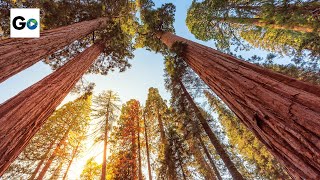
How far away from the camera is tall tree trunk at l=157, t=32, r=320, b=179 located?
1.63 m

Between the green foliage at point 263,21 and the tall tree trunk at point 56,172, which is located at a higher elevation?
the green foliage at point 263,21

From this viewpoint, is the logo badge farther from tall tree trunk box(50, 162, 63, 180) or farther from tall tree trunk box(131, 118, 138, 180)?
tall tree trunk box(131, 118, 138, 180)

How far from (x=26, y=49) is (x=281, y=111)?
381 cm

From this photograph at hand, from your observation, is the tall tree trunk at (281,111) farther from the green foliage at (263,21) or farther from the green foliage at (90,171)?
the green foliage at (90,171)

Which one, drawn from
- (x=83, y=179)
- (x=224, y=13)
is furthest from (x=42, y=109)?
(x=83, y=179)

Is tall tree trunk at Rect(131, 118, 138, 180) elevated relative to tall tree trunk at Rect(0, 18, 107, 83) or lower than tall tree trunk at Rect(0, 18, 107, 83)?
lower

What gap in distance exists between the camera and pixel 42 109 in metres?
3.29

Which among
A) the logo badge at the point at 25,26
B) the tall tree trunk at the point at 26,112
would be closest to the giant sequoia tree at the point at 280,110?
the tall tree trunk at the point at 26,112

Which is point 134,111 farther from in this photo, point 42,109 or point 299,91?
point 299,91

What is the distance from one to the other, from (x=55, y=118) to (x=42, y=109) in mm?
15651

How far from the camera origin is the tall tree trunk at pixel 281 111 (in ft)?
5.34

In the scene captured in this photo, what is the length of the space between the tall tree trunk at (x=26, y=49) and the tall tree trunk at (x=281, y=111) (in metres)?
3.07

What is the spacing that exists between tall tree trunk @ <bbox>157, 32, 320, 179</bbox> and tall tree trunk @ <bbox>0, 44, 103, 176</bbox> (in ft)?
8.63

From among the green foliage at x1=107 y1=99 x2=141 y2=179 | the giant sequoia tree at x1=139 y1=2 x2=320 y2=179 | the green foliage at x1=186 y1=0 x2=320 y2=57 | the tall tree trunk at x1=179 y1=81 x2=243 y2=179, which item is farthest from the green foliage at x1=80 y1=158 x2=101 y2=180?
the giant sequoia tree at x1=139 y1=2 x2=320 y2=179
